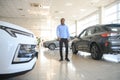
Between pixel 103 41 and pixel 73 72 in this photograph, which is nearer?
pixel 73 72

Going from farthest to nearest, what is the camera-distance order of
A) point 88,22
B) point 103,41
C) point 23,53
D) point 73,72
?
point 88,22 → point 103,41 → point 73,72 → point 23,53

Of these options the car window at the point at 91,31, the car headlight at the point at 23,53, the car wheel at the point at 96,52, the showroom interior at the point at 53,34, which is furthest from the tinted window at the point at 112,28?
the car headlight at the point at 23,53

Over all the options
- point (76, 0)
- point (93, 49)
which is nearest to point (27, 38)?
point (93, 49)

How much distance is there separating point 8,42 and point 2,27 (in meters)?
0.20

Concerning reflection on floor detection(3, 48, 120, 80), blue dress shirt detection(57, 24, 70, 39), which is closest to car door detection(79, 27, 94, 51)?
blue dress shirt detection(57, 24, 70, 39)

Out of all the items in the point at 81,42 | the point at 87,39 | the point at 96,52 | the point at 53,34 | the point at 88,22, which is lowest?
the point at 96,52

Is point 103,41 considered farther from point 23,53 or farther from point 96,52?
point 23,53

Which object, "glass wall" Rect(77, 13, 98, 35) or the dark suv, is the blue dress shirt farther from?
"glass wall" Rect(77, 13, 98, 35)

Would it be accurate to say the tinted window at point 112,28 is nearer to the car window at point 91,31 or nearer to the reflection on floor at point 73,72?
the car window at point 91,31

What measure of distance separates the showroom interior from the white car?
12mm

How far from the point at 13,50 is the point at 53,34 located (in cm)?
2211

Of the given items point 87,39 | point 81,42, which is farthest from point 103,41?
point 81,42

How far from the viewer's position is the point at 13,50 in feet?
7.05

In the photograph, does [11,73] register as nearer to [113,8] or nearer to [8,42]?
[8,42]
